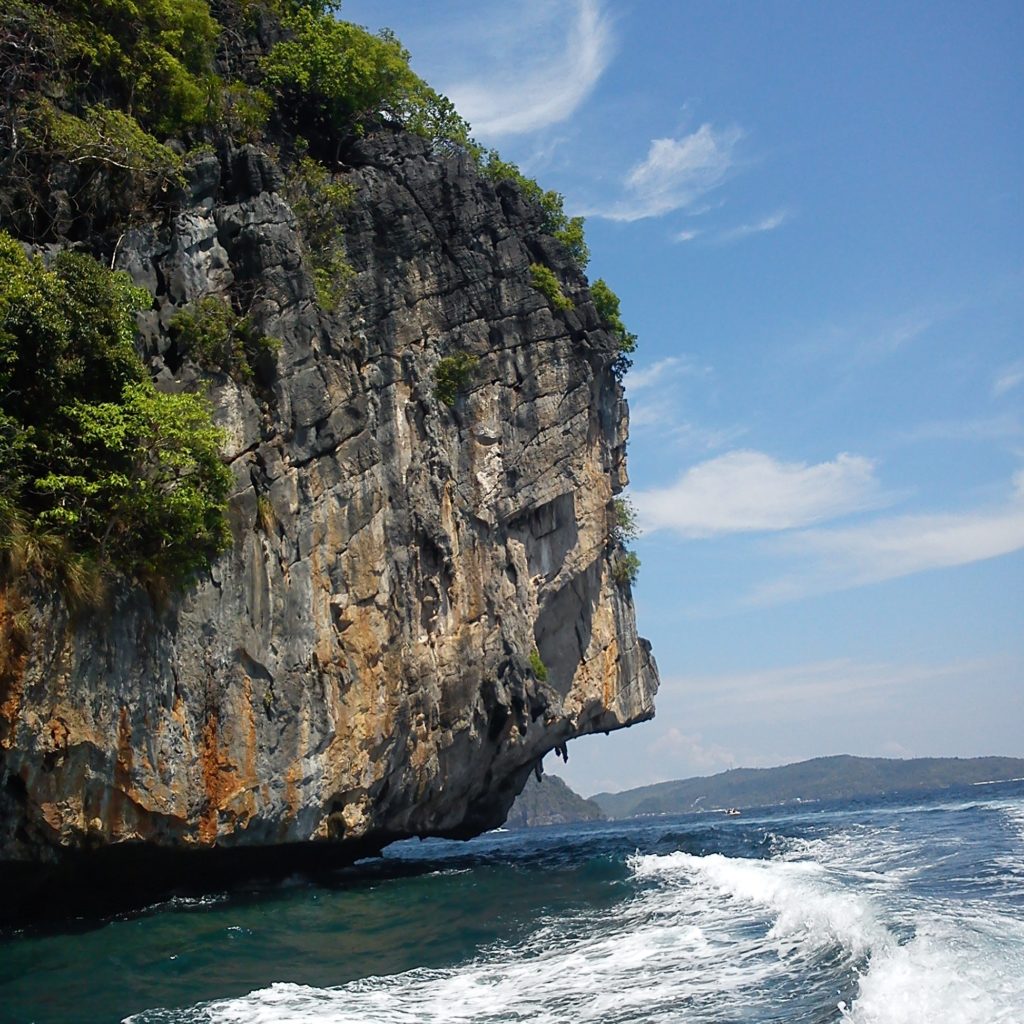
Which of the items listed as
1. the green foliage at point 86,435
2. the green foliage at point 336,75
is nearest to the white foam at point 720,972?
the green foliage at point 86,435

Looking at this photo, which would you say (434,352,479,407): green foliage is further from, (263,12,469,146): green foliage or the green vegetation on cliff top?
(263,12,469,146): green foliage

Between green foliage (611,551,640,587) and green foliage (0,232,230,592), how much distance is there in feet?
55.9

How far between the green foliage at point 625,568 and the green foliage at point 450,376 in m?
8.95

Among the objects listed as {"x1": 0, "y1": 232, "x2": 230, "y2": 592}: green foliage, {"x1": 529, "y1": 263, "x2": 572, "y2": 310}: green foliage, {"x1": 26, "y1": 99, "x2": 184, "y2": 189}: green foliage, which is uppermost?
{"x1": 529, "y1": 263, "x2": 572, "y2": 310}: green foliage

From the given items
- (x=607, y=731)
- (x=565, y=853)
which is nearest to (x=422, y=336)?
(x=607, y=731)

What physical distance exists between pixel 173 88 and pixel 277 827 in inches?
603

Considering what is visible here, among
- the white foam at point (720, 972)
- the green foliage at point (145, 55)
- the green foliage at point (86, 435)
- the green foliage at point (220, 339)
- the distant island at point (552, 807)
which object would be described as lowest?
the distant island at point (552, 807)

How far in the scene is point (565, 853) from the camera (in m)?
30.8

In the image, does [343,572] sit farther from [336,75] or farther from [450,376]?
[336,75]

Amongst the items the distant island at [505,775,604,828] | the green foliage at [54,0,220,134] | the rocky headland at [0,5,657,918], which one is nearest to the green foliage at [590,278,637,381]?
the rocky headland at [0,5,657,918]

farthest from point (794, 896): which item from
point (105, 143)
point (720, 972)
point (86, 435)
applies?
point (105, 143)

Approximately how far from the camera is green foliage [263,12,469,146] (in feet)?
82.6

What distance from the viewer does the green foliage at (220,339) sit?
727 inches

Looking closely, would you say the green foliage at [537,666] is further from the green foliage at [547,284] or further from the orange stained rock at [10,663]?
the orange stained rock at [10,663]
